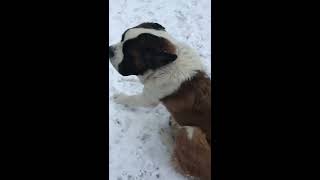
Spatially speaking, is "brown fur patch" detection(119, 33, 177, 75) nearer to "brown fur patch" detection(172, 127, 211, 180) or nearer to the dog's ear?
the dog's ear

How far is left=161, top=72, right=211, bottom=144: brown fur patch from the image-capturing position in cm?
391

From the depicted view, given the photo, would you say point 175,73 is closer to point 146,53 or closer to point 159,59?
point 159,59

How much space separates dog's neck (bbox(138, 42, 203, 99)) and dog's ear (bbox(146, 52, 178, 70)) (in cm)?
7

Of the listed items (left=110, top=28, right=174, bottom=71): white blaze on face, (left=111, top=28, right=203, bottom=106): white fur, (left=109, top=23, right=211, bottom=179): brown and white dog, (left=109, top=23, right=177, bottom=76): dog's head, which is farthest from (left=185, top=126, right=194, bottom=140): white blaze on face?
(left=110, top=28, right=174, bottom=71): white blaze on face

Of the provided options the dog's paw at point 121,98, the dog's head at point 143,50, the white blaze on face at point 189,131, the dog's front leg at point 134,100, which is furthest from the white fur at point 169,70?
the dog's paw at point 121,98

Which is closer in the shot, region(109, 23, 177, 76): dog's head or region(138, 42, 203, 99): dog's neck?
region(109, 23, 177, 76): dog's head

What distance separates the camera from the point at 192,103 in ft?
12.9

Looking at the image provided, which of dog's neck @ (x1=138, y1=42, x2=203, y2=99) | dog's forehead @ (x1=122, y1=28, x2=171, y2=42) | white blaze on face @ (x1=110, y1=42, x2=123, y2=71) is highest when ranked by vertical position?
dog's forehead @ (x1=122, y1=28, x2=171, y2=42)

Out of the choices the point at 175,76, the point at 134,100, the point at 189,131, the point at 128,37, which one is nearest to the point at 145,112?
the point at 134,100
